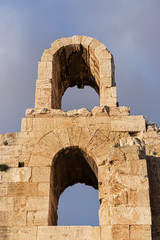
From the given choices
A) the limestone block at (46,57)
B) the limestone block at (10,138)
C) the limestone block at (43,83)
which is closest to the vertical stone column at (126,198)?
the limestone block at (10,138)

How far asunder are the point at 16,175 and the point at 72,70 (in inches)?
207

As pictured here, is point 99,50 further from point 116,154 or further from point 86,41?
point 116,154

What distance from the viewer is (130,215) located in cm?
752

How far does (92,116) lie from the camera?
10352 mm

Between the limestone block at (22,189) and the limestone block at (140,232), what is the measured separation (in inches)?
106

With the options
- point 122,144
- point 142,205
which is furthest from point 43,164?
point 142,205

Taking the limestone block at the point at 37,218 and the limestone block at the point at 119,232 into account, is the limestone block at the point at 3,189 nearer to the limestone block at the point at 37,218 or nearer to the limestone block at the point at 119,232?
the limestone block at the point at 37,218

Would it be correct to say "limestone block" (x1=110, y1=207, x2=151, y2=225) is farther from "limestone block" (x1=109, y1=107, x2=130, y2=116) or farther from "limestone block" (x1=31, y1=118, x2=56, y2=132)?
"limestone block" (x1=109, y1=107, x2=130, y2=116)

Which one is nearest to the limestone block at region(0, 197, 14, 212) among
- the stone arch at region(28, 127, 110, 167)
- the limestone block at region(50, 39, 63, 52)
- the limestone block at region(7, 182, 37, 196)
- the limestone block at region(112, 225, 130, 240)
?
the limestone block at region(7, 182, 37, 196)

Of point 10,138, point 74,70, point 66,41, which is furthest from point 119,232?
point 74,70

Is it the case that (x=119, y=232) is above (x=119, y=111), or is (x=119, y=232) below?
below

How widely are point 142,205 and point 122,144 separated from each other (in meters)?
1.64

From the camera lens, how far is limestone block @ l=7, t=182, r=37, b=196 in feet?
29.8

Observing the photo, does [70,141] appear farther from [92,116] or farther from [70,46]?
[70,46]
